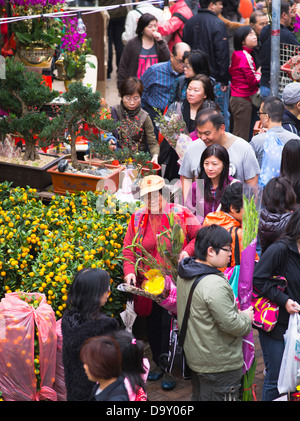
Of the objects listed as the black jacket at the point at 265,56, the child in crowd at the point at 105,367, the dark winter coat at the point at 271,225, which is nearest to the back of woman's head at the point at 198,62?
the black jacket at the point at 265,56

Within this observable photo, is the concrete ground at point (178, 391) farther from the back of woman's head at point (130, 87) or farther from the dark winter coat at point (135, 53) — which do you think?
the dark winter coat at point (135, 53)

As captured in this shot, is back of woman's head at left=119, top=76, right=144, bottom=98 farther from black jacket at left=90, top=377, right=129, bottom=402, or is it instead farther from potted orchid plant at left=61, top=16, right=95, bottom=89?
black jacket at left=90, top=377, right=129, bottom=402

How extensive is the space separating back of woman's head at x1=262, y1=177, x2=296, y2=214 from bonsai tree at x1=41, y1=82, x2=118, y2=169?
83.6 inches

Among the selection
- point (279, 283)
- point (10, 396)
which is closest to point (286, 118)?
point (279, 283)

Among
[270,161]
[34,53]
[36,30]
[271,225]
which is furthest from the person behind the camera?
[34,53]

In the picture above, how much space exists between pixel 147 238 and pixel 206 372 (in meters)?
1.20

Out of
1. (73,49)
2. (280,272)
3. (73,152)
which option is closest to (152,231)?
(280,272)

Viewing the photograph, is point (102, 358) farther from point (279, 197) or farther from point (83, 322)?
point (279, 197)

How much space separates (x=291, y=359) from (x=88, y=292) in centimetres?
133

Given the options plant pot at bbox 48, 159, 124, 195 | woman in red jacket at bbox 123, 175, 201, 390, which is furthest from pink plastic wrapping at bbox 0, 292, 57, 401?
plant pot at bbox 48, 159, 124, 195

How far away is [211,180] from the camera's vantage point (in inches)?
205

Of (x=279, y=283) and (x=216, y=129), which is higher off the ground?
(x=216, y=129)
